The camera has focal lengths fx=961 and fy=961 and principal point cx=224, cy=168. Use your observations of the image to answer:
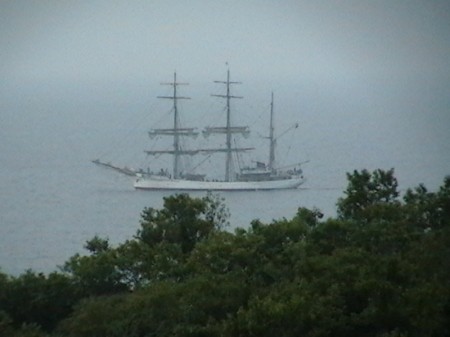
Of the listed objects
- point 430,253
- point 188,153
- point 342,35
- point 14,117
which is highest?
point 342,35

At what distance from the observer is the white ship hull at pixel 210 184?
46131 mm

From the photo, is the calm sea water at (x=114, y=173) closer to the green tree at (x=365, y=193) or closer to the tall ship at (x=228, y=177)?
the tall ship at (x=228, y=177)

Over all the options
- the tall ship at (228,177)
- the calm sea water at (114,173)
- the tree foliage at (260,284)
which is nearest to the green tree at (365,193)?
the tree foliage at (260,284)

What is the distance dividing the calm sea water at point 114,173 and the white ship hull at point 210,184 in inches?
27.3

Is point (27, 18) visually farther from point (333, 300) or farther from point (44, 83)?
point (333, 300)

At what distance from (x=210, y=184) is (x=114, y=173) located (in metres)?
5.27

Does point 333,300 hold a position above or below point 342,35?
below

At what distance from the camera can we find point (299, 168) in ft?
161

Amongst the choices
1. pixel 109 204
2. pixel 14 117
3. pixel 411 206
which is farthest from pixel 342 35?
pixel 411 206

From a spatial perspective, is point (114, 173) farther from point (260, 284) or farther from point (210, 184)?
point (260, 284)

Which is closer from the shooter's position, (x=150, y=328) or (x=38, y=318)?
(x=150, y=328)

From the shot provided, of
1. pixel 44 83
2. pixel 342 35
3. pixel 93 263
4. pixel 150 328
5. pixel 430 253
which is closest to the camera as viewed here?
pixel 150 328

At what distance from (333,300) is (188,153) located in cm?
3740

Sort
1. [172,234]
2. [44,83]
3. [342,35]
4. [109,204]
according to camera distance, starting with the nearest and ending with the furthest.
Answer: [172,234]
[109,204]
[342,35]
[44,83]
